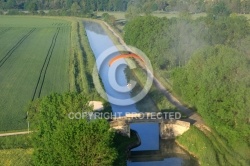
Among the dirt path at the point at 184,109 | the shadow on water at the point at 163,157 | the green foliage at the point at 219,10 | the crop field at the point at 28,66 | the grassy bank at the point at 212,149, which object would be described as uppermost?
the green foliage at the point at 219,10

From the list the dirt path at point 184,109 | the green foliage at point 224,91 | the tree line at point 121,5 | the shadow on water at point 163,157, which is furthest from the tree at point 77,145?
the tree line at point 121,5

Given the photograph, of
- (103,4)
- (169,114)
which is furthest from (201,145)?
(103,4)

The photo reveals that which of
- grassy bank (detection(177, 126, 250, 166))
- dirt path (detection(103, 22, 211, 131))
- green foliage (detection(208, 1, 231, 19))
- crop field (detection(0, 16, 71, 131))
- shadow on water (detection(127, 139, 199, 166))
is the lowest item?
shadow on water (detection(127, 139, 199, 166))

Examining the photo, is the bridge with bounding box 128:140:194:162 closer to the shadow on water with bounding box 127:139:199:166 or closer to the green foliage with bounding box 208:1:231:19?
the shadow on water with bounding box 127:139:199:166

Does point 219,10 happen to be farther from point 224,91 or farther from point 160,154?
point 160,154

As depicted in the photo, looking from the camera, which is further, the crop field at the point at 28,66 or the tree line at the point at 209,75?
the crop field at the point at 28,66

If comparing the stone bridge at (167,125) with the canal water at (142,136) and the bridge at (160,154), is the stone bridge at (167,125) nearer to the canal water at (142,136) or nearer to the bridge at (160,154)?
the canal water at (142,136)

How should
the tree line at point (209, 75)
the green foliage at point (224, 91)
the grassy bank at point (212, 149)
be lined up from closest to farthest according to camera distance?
the grassy bank at point (212, 149)
the green foliage at point (224, 91)
the tree line at point (209, 75)

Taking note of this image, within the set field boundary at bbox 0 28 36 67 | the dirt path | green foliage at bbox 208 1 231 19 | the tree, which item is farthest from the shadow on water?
green foliage at bbox 208 1 231 19

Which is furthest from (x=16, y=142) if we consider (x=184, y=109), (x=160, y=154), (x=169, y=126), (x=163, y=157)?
(x=184, y=109)
